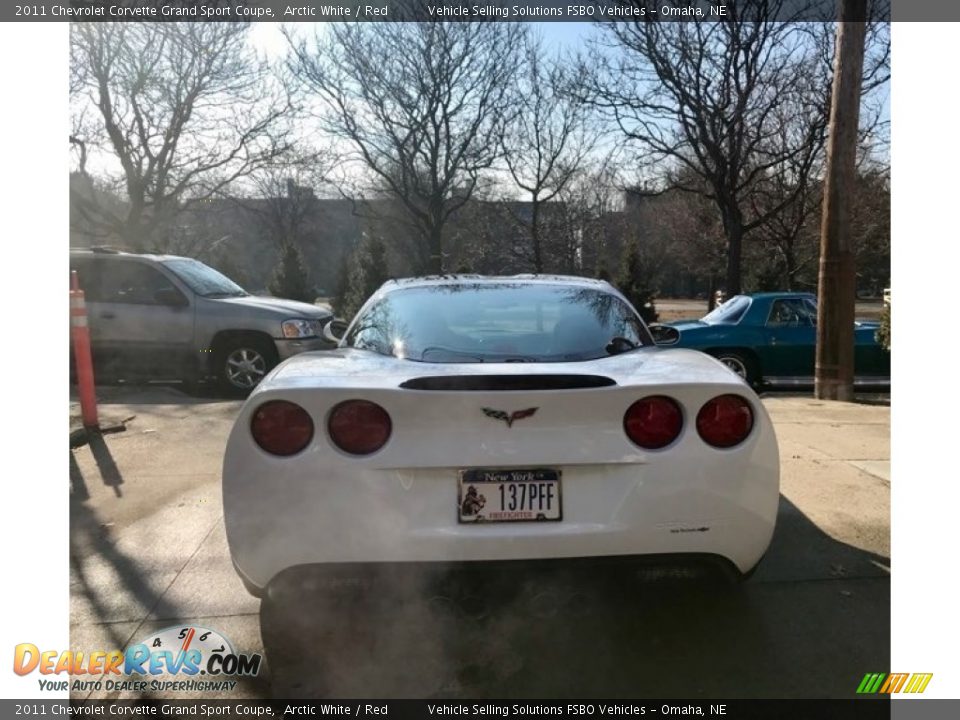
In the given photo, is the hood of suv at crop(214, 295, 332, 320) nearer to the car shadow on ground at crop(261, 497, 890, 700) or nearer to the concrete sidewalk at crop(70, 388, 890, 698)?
the concrete sidewalk at crop(70, 388, 890, 698)

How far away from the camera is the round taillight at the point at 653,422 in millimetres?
2488

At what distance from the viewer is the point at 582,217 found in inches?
1063

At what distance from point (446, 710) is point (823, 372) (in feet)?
23.4

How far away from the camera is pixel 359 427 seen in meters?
2.46

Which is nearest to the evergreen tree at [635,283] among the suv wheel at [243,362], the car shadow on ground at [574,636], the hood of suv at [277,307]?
the hood of suv at [277,307]

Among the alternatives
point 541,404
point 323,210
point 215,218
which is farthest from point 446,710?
point 323,210

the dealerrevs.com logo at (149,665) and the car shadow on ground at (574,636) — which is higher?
the car shadow on ground at (574,636)

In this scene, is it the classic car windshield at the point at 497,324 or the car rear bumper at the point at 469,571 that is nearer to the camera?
the car rear bumper at the point at 469,571

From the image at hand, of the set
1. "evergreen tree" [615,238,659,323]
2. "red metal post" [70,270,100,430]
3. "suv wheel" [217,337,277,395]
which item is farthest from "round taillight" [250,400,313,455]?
"evergreen tree" [615,238,659,323]

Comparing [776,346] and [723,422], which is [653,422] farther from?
[776,346]

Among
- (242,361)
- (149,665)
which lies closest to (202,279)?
(242,361)

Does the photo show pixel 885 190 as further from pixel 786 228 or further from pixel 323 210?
pixel 323 210

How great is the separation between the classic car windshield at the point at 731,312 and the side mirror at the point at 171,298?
6.83 metres
